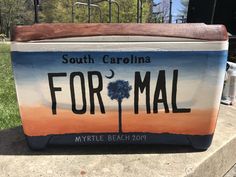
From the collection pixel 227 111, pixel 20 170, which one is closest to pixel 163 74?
pixel 20 170

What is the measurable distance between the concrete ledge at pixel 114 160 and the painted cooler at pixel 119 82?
0.07 meters

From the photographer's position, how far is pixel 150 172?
186 cm

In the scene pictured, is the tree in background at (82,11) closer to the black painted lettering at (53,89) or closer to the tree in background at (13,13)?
the tree in background at (13,13)

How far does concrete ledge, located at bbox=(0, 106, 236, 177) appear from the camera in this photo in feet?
6.11

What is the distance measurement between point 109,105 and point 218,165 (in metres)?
0.80

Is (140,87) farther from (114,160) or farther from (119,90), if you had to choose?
(114,160)

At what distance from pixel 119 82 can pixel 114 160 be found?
440 millimetres

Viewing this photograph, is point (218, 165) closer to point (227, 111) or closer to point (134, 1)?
point (227, 111)

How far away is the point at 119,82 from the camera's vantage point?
6.33ft

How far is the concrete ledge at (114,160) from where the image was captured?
1.86 meters

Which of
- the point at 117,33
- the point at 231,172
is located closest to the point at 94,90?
the point at 117,33

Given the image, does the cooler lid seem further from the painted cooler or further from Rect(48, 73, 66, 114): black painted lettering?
Rect(48, 73, 66, 114): black painted lettering

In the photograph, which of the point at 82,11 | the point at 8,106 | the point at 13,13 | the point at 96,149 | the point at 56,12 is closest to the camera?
the point at 96,149

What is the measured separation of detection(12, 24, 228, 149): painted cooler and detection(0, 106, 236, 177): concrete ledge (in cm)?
7
